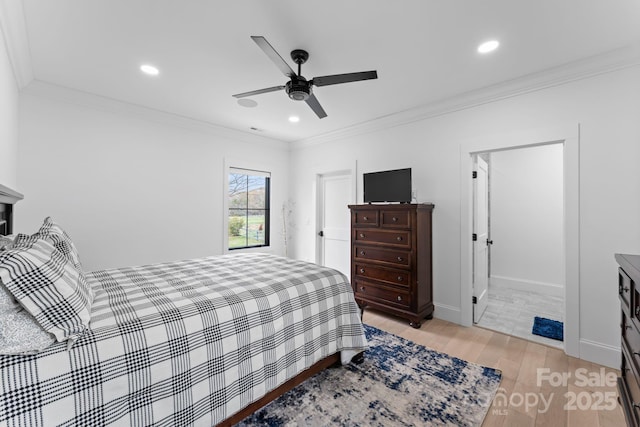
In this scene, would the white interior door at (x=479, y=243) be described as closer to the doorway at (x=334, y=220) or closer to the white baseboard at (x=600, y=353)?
the white baseboard at (x=600, y=353)

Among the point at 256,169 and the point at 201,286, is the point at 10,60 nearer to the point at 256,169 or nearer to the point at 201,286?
the point at 201,286

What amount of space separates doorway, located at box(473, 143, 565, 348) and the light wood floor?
2.42ft

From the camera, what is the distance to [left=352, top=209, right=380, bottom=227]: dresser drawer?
331 cm

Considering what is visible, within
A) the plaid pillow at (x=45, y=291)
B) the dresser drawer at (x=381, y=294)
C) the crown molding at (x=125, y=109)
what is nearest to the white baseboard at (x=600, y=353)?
the dresser drawer at (x=381, y=294)

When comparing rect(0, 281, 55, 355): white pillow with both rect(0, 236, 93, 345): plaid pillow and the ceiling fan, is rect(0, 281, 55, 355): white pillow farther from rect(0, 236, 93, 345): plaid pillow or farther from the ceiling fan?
the ceiling fan

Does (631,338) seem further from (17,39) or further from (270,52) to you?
(17,39)

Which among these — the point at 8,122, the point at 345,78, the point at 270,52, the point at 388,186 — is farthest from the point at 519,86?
the point at 8,122

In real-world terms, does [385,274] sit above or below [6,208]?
below

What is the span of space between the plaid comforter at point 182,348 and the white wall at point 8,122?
49.0 inches

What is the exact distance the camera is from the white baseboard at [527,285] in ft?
13.6

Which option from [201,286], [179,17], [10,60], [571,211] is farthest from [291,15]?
[571,211]

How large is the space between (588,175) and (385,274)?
2.09m

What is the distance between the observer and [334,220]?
15.2ft

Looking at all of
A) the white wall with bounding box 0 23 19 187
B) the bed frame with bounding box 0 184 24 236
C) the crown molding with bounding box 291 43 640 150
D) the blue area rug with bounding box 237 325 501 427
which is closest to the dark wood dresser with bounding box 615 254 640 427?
the blue area rug with bounding box 237 325 501 427
